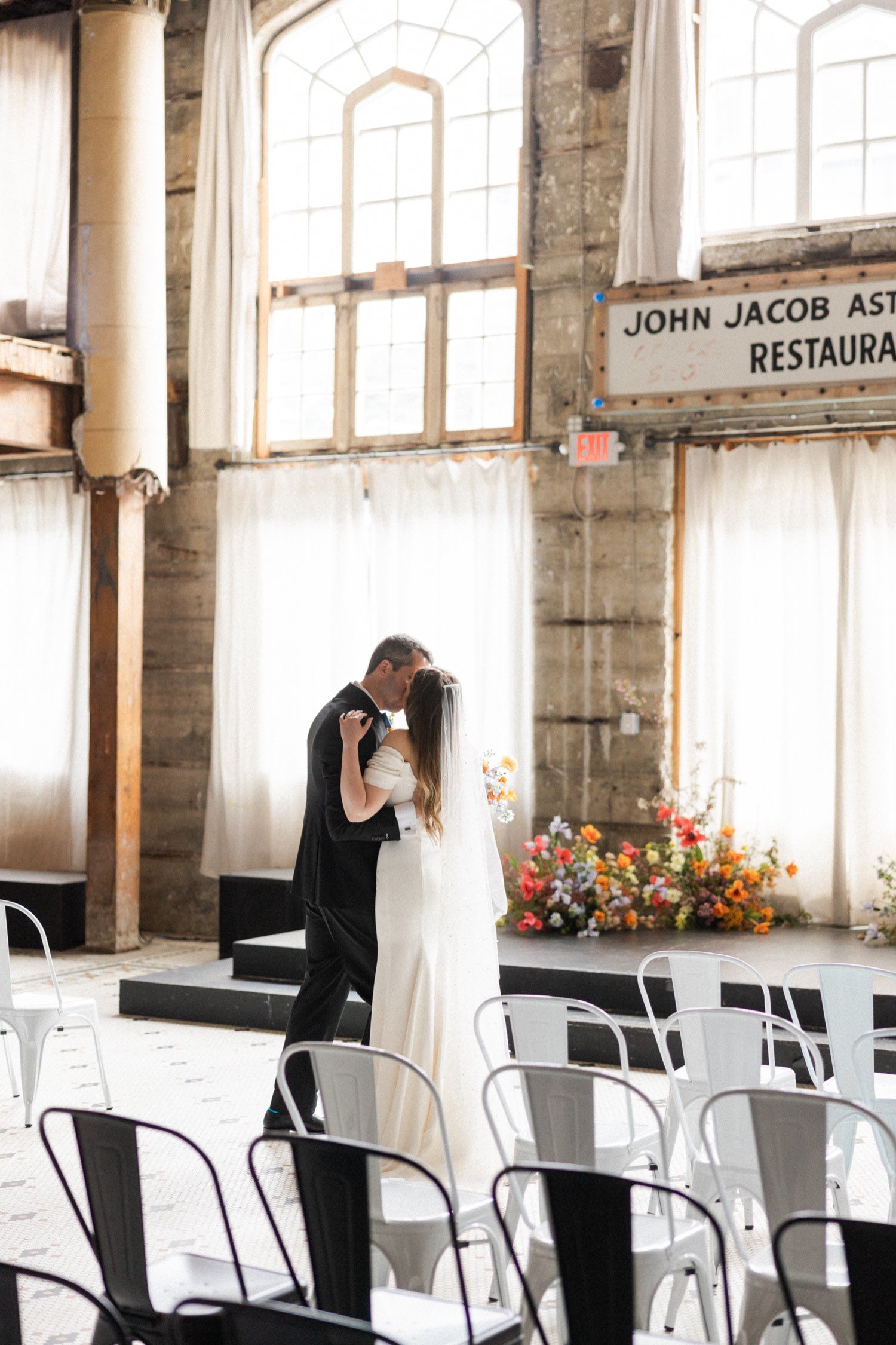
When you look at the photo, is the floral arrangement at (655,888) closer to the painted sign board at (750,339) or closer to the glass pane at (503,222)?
the painted sign board at (750,339)

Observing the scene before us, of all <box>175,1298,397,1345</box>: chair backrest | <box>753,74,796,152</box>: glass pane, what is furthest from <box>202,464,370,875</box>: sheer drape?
<box>175,1298,397,1345</box>: chair backrest

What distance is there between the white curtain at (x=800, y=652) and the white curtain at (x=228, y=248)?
3.18m

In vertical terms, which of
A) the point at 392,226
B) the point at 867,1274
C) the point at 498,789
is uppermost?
the point at 392,226

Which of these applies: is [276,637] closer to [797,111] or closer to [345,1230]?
[797,111]

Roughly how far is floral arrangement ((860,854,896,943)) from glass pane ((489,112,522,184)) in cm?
483

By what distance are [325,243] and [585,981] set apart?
5.58 meters

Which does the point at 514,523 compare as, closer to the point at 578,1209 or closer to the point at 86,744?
the point at 86,744

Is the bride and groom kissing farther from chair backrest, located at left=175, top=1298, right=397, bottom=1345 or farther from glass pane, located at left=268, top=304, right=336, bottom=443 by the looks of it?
glass pane, located at left=268, top=304, right=336, bottom=443

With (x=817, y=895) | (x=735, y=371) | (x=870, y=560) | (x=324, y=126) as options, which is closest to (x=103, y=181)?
(x=324, y=126)

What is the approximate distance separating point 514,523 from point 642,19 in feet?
9.97

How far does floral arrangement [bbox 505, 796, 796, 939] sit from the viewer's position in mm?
8031

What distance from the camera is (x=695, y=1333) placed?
143 inches

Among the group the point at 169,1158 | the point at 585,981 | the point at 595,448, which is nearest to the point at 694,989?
the point at 169,1158

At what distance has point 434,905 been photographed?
15.6ft
